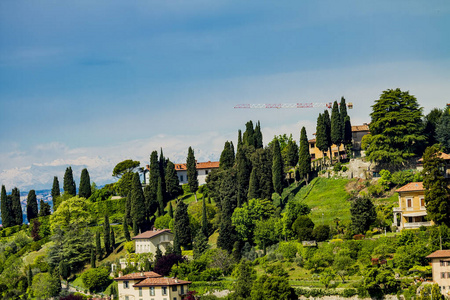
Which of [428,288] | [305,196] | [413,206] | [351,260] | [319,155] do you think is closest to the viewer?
[428,288]

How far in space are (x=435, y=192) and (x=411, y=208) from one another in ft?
17.2

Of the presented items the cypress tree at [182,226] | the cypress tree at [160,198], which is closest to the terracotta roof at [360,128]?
the cypress tree at [160,198]

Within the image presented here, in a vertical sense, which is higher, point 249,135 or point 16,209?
point 249,135

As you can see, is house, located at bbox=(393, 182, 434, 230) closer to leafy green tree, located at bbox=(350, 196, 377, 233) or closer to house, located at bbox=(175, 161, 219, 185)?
leafy green tree, located at bbox=(350, 196, 377, 233)

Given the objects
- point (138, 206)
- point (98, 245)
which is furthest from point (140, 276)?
point (138, 206)

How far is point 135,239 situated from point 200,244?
1281 cm

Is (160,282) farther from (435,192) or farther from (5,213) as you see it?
(5,213)

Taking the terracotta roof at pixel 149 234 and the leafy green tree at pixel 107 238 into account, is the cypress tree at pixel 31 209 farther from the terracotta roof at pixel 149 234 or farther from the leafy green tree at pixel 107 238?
the terracotta roof at pixel 149 234

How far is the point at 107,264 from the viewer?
89688 millimetres

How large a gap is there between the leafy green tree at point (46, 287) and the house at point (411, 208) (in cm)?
4141

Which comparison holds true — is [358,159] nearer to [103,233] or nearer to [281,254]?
[281,254]

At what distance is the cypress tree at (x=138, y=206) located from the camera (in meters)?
98.8

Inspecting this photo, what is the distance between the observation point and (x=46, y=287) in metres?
86.4

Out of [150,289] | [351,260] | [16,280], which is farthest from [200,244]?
[16,280]
